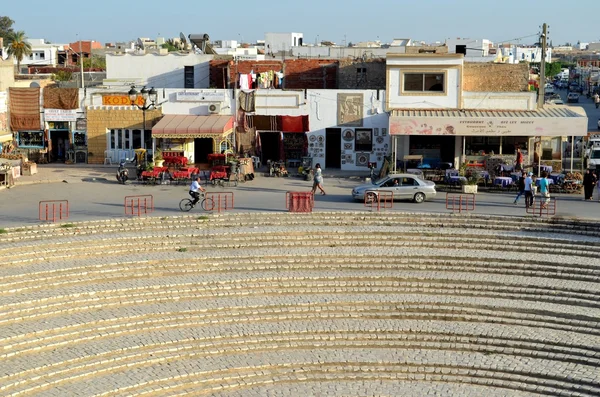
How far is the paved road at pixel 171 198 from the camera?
28969mm

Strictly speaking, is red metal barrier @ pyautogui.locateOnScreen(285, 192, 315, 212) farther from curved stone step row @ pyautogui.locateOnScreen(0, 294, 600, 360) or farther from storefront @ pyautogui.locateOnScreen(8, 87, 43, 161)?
storefront @ pyautogui.locateOnScreen(8, 87, 43, 161)

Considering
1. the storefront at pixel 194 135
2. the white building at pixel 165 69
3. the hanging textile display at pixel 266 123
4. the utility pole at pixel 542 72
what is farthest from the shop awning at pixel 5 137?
the utility pole at pixel 542 72

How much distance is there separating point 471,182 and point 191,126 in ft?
40.3

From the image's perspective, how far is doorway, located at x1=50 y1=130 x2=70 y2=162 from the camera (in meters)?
42.1

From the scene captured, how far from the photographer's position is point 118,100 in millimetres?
40594

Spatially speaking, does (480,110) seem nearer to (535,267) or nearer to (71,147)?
(535,267)

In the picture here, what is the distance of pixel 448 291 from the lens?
958 inches

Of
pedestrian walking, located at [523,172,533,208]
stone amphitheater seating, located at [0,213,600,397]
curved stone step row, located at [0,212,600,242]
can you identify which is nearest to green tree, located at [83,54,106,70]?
curved stone step row, located at [0,212,600,242]

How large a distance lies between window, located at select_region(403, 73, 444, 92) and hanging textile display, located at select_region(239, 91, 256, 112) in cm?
677

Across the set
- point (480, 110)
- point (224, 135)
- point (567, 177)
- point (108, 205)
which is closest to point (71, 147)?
point (224, 135)

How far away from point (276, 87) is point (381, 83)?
502 cm

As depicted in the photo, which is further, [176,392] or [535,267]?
[535,267]

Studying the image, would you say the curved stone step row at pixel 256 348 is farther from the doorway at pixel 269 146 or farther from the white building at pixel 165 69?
the white building at pixel 165 69

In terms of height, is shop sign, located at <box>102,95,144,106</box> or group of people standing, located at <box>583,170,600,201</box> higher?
shop sign, located at <box>102,95,144,106</box>
